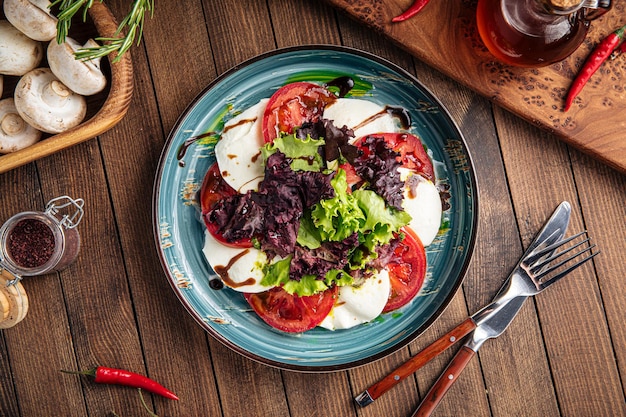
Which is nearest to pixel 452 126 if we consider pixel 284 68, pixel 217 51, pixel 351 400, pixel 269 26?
pixel 284 68

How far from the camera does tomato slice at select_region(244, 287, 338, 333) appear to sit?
1.89 m

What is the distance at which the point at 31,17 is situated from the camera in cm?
179

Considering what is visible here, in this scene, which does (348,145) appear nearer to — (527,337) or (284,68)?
(284,68)

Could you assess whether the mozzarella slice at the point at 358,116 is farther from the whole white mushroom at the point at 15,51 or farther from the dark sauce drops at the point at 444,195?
the whole white mushroom at the point at 15,51

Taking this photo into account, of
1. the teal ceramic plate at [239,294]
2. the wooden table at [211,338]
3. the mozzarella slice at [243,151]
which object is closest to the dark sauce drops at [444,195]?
the teal ceramic plate at [239,294]

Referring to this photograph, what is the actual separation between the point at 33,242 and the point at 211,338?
732 millimetres

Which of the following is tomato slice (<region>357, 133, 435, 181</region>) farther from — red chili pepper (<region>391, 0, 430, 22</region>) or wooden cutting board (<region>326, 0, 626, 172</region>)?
red chili pepper (<region>391, 0, 430, 22</region>)

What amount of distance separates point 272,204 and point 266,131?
257mm

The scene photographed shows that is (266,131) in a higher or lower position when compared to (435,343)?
higher

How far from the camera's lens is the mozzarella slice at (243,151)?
1858 mm

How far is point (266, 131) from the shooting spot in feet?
6.09

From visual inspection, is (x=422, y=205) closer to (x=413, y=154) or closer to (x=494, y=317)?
(x=413, y=154)

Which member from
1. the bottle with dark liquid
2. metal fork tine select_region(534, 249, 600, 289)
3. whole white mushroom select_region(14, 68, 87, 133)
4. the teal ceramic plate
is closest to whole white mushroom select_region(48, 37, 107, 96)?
whole white mushroom select_region(14, 68, 87, 133)

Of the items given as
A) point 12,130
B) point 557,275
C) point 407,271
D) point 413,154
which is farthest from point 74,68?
point 557,275
